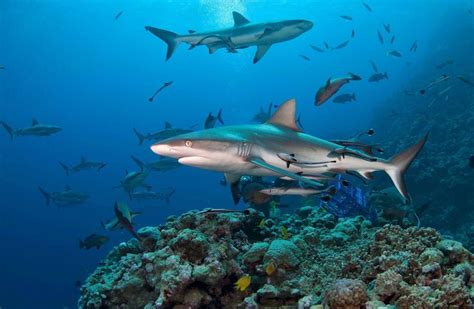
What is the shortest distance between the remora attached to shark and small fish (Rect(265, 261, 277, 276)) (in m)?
1.03

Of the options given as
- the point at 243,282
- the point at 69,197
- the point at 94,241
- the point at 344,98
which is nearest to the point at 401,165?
the point at 243,282

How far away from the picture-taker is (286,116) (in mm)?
5438

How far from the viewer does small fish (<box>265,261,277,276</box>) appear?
4.31 meters

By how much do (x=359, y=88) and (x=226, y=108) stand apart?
58094 millimetres

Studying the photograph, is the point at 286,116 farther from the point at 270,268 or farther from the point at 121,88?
the point at 121,88

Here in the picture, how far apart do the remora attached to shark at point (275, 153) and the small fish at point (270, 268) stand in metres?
1.03

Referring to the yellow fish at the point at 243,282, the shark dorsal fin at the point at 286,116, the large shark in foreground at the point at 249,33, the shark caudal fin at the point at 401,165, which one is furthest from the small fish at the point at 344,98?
the yellow fish at the point at 243,282

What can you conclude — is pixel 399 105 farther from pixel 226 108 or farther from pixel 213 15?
pixel 226 108

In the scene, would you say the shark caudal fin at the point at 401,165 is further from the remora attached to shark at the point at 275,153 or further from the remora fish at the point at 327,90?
the remora fish at the point at 327,90

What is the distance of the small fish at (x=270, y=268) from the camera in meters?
4.31

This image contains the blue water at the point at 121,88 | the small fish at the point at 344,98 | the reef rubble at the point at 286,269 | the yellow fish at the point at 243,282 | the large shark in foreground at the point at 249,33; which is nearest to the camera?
the reef rubble at the point at 286,269

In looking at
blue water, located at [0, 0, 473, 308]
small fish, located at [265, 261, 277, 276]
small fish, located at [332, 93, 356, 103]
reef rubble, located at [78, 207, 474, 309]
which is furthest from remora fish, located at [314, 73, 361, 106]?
small fish, located at [332, 93, 356, 103]

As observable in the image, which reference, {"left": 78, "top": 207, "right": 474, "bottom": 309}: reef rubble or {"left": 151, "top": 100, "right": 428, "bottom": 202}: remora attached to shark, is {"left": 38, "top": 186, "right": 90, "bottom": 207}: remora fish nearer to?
{"left": 78, "top": 207, "right": 474, "bottom": 309}: reef rubble

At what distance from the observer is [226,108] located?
172m
